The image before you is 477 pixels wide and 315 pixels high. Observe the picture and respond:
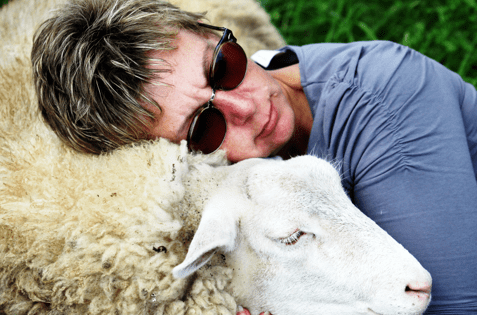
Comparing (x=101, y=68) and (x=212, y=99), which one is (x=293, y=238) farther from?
(x=101, y=68)

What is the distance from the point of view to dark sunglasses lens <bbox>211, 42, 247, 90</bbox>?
1969 mm

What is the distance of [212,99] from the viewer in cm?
196

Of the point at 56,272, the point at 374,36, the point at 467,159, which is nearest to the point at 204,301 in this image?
the point at 56,272

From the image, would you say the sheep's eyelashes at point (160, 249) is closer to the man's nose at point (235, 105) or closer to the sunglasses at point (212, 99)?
the sunglasses at point (212, 99)

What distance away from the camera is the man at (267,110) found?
1.82 meters

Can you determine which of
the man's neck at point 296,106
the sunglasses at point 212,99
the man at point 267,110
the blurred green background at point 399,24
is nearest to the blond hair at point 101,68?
the man at point 267,110

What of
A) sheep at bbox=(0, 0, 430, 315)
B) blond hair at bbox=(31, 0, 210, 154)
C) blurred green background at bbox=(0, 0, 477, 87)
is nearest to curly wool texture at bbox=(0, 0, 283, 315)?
sheep at bbox=(0, 0, 430, 315)

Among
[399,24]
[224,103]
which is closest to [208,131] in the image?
[224,103]

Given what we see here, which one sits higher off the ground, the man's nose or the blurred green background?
the man's nose

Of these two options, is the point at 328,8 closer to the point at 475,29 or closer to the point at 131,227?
the point at 475,29

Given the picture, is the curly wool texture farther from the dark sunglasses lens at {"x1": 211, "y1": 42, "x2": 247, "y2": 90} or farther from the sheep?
the dark sunglasses lens at {"x1": 211, "y1": 42, "x2": 247, "y2": 90}

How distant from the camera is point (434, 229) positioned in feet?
5.86

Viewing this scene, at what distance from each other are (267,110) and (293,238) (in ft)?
2.49

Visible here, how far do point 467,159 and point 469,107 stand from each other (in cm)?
53
